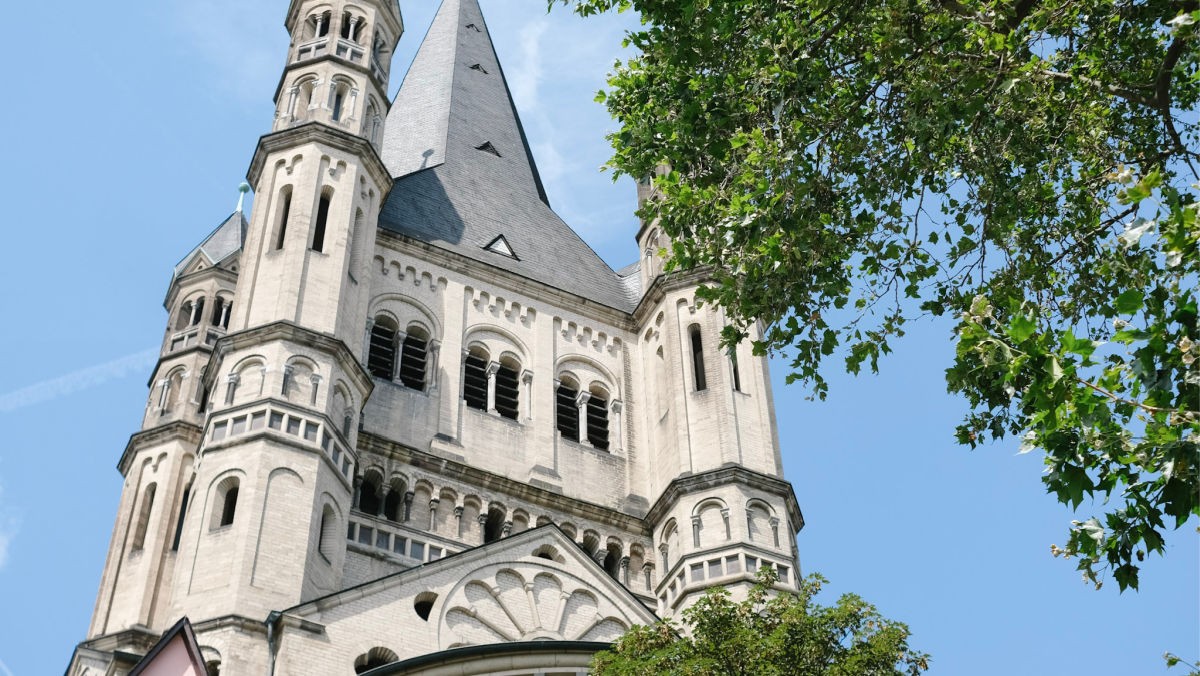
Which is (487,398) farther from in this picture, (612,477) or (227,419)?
(227,419)

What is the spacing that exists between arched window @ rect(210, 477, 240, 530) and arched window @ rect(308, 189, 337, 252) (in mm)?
5711

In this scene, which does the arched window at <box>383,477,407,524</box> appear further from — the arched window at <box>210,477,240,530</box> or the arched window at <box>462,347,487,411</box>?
the arched window at <box>210,477,240,530</box>

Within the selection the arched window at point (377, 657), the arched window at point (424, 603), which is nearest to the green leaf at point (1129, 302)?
the arched window at point (377, 657)

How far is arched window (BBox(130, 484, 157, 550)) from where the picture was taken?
90.1 feet

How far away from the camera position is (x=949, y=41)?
1327 cm

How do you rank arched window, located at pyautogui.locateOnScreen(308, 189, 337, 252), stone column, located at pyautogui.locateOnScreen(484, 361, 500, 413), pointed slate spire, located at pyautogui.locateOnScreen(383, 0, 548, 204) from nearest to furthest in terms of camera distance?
arched window, located at pyautogui.locateOnScreen(308, 189, 337, 252) → stone column, located at pyautogui.locateOnScreen(484, 361, 500, 413) → pointed slate spire, located at pyautogui.locateOnScreen(383, 0, 548, 204)

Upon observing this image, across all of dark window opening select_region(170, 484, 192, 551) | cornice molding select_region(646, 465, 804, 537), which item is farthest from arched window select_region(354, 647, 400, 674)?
dark window opening select_region(170, 484, 192, 551)

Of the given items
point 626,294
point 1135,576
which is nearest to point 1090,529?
point 1135,576

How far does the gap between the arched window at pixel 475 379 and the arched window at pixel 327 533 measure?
604 centimetres

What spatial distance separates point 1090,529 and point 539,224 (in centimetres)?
2656

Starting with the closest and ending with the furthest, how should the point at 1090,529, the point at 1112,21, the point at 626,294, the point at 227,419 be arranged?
the point at 1090,529 → the point at 1112,21 → the point at 227,419 → the point at 626,294

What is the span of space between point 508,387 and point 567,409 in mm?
1261

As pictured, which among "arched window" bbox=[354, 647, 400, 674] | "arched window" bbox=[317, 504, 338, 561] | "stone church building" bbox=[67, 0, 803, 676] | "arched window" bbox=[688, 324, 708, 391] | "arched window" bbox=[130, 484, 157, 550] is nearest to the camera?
"arched window" bbox=[354, 647, 400, 674]

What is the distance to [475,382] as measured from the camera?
95.9 feet
